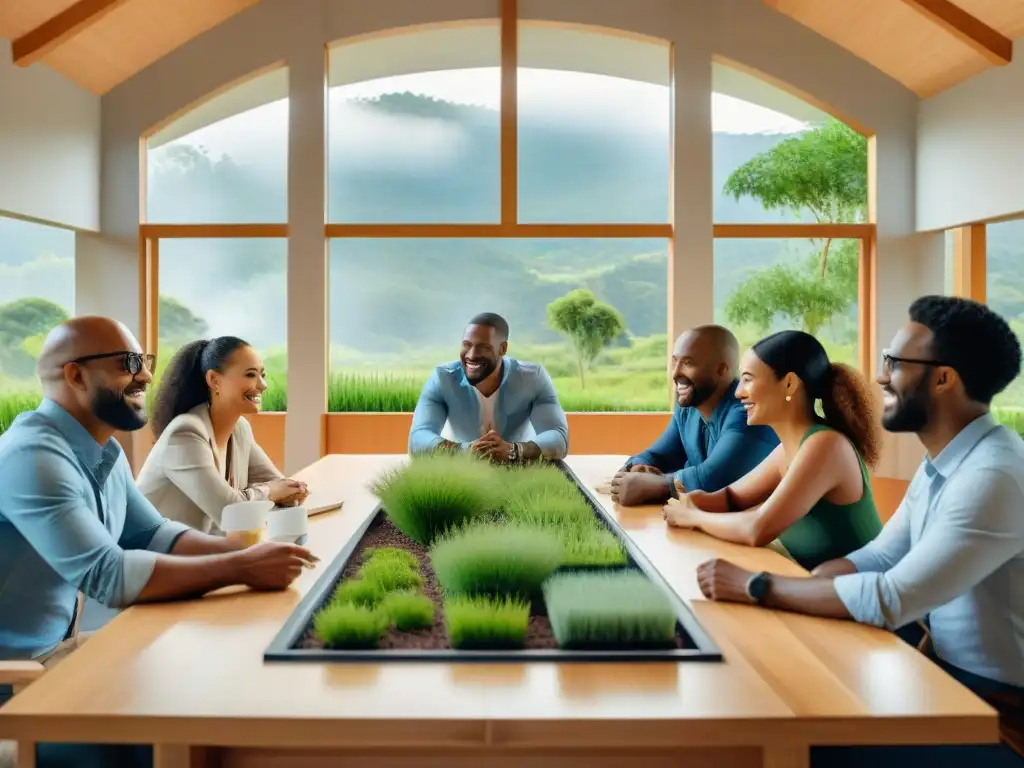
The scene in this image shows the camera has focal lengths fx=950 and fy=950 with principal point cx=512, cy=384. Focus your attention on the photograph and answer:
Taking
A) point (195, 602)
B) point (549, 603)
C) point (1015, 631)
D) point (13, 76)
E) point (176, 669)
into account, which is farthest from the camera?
point (13, 76)

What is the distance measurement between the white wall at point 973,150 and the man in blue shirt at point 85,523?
19.1 feet

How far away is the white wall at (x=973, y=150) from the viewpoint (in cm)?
620

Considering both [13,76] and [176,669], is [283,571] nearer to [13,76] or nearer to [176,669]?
[176,669]

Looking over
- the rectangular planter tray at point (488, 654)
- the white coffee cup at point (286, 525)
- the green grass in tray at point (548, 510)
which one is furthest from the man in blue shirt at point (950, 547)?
the white coffee cup at point (286, 525)

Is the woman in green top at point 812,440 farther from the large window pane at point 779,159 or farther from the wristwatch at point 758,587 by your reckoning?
the large window pane at point 779,159

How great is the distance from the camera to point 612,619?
4.87 feet

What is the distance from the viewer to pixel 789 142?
7.71 metres

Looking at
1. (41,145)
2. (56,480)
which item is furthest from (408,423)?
(56,480)

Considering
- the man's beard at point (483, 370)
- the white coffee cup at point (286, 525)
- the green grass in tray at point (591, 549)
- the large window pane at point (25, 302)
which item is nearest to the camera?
the green grass in tray at point (591, 549)

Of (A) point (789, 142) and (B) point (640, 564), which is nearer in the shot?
(B) point (640, 564)

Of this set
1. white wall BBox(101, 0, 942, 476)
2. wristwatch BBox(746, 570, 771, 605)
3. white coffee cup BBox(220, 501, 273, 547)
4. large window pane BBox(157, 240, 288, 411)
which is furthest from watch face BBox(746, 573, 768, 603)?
large window pane BBox(157, 240, 288, 411)

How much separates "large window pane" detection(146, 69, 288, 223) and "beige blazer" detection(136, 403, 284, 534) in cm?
506

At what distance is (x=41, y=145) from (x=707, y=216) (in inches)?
197

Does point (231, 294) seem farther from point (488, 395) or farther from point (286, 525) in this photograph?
point (286, 525)
